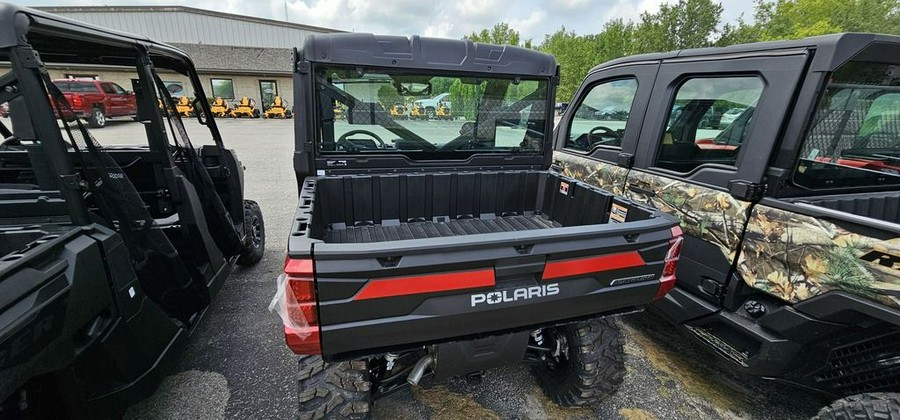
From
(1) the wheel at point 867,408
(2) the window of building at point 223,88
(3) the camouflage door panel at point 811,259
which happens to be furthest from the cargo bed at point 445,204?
(2) the window of building at point 223,88

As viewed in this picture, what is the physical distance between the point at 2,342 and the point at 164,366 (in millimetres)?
1039

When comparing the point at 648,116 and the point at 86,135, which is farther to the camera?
the point at 648,116

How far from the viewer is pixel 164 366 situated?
218 cm

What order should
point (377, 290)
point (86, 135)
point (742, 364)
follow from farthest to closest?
point (742, 364), point (86, 135), point (377, 290)

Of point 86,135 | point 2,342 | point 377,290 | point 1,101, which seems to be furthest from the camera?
point 86,135

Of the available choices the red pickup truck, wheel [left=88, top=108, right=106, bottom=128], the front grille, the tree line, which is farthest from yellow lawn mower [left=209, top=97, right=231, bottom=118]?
the front grille

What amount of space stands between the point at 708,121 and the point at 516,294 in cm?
225

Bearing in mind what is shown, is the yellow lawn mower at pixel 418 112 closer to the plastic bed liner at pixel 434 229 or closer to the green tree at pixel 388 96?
the green tree at pixel 388 96

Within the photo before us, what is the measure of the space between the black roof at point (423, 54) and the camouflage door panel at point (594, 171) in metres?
1.09

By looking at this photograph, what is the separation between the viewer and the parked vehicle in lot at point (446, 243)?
4.84 feet

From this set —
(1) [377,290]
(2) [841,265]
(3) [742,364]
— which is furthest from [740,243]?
(1) [377,290]

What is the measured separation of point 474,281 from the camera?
1.56 m

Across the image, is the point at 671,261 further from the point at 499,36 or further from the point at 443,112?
the point at 499,36

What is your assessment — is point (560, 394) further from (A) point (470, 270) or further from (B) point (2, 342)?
(B) point (2, 342)
